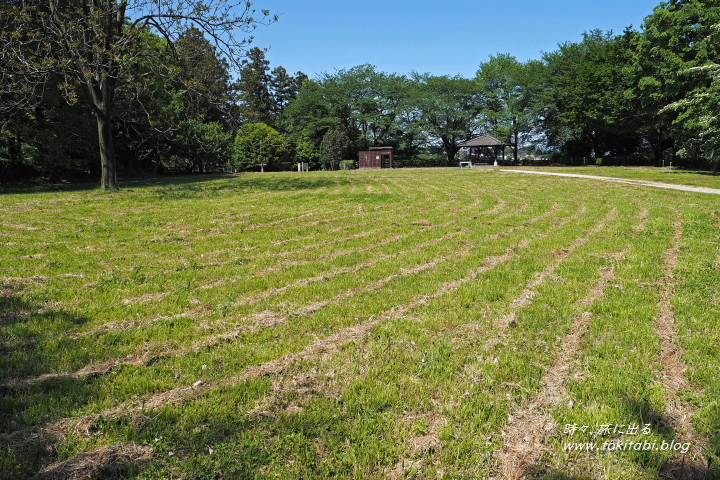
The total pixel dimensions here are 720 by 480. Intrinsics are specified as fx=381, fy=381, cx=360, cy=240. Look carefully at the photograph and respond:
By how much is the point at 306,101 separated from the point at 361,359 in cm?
5355

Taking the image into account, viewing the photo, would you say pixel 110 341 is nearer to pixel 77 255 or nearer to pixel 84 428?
pixel 84 428

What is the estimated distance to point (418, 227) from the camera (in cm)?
863

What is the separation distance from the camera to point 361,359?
127 inches

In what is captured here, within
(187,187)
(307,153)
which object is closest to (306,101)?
(307,153)

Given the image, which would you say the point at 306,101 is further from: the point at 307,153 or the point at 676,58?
the point at 676,58

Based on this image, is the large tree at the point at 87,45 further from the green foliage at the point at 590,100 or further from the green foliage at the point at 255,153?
the green foliage at the point at 590,100

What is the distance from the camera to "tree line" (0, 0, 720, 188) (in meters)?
14.5

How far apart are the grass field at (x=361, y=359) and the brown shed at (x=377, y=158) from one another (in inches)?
1466

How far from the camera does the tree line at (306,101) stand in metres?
14.5

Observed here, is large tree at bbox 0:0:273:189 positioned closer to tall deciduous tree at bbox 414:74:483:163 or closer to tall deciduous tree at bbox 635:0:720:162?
tall deciduous tree at bbox 635:0:720:162

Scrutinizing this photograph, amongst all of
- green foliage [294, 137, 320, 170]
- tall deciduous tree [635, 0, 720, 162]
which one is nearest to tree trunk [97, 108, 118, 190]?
tall deciduous tree [635, 0, 720, 162]

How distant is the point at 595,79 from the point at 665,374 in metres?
44.9

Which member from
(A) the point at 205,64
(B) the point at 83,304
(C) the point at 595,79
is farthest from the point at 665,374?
(C) the point at 595,79

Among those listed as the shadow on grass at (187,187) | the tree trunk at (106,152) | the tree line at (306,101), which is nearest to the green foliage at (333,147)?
the tree line at (306,101)
